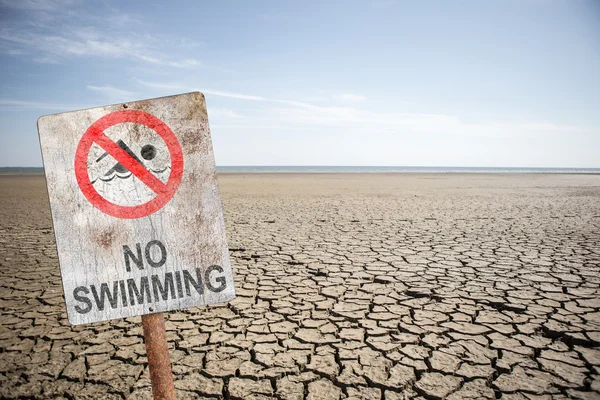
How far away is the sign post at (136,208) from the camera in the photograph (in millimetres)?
832

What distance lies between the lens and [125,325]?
2.47 meters

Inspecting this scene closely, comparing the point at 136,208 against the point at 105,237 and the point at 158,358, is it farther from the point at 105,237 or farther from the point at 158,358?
the point at 158,358

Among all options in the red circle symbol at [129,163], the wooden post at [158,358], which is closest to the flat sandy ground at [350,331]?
the wooden post at [158,358]

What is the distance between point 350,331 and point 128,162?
6.60 ft

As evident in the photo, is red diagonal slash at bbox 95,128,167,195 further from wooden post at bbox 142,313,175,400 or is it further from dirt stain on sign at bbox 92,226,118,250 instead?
wooden post at bbox 142,313,175,400

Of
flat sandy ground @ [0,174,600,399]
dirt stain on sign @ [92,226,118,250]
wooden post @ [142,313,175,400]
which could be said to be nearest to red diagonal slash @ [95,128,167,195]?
dirt stain on sign @ [92,226,118,250]

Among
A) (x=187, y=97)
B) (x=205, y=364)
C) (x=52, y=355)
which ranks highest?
(x=187, y=97)

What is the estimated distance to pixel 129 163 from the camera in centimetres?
85

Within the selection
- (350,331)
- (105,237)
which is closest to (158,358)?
(105,237)

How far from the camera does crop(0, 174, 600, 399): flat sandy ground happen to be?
178 centimetres

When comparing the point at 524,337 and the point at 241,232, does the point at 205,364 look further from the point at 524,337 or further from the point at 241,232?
the point at 241,232

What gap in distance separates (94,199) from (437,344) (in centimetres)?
219

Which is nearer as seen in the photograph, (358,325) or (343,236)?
(358,325)

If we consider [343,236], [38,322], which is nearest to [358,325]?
[38,322]
